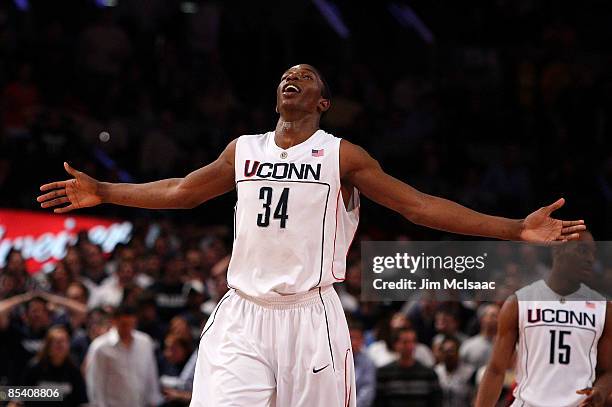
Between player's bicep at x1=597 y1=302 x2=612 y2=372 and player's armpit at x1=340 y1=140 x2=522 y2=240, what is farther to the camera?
player's bicep at x1=597 y1=302 x2=612 y2=372

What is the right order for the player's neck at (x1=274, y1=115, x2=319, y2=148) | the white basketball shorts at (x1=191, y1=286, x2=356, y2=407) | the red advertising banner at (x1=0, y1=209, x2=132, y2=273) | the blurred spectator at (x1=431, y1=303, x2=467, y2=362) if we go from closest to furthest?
the white basketball shorts at (x1=191, y1=286, x2=356, y2=407) → the player's neck at (x1=274, y1=115, x2=319, y2=148) → the blurred spectator at (x1=431, y1=303, x2=467, y2=362) → the red advertising banner at (x1=0, y1=209, x2=132, y2=273)

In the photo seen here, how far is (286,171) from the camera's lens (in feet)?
19.5

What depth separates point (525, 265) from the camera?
26.0 ft

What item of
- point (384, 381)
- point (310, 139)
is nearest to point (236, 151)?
point (310, 139)

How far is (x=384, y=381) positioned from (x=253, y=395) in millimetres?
5190

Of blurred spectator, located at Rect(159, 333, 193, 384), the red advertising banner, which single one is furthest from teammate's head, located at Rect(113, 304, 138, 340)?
the red advertising banner

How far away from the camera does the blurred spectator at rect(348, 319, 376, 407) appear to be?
1059 cm

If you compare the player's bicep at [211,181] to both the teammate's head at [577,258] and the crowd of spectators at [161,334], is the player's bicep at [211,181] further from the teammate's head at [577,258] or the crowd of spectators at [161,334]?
the crowd of spectators at [161,334]

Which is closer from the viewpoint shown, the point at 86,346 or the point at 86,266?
the point at 86,346

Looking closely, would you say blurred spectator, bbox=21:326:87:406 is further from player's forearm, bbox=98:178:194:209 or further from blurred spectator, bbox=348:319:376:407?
player's forearm, bbox=98:178:194:209

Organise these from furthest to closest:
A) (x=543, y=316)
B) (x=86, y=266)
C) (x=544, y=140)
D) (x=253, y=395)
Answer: (x=544, y=140), (x=86, y=266), (x=543, y=316), (x=253, y=395)

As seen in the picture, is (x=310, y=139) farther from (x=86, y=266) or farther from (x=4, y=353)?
(x=86, y=266)

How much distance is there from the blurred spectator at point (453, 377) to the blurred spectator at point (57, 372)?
10.8 ft

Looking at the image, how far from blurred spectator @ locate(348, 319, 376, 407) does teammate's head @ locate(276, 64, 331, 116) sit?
185 inches
